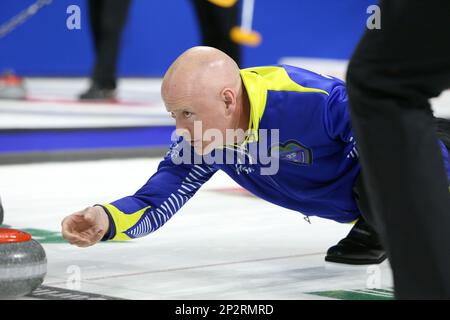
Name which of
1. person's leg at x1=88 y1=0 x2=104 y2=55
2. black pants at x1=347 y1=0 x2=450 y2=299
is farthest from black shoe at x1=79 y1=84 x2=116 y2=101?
black pants at x1=347 y1=0 x2=450 y2=299

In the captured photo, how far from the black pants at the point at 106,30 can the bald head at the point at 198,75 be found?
398 centimetres

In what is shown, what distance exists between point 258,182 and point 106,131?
104 inches

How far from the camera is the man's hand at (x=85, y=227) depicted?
6.07 feet

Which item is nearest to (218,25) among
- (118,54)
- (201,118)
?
(118,54)

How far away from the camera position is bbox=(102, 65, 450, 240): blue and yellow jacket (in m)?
1.96

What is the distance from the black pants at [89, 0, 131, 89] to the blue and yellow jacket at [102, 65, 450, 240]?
148 inches

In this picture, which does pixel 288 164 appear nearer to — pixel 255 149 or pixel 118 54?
pixel 255 149

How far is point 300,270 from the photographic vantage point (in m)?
2.12

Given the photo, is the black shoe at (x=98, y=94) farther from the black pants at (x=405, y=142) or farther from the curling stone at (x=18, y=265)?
the black pants at (x=405, y=142)

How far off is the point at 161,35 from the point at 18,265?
7196mm

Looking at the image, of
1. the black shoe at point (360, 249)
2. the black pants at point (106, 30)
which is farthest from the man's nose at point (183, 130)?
the black pants at point (106, 30)

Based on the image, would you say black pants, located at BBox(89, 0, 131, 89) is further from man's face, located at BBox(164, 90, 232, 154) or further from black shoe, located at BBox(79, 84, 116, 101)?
man's face, located at BBox(164, 90, 232, 154)
